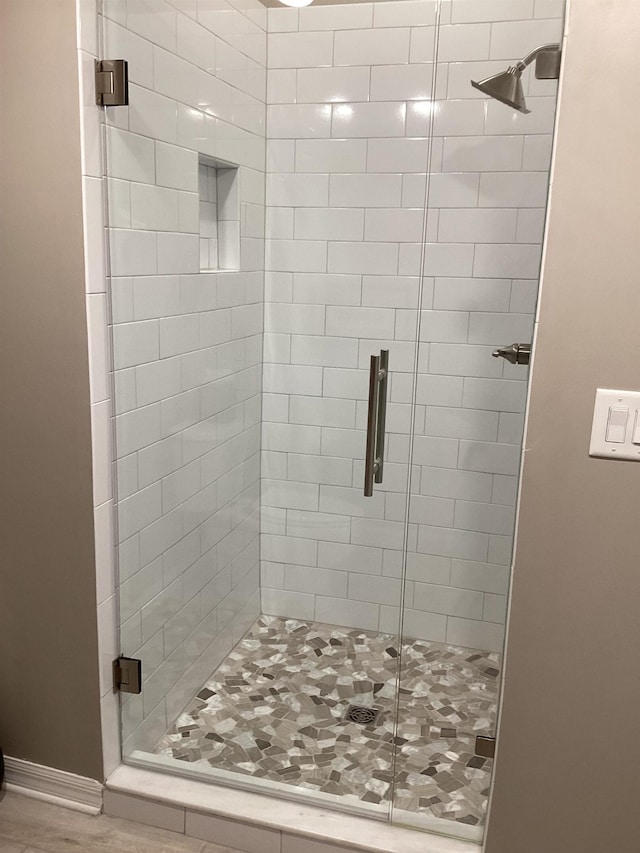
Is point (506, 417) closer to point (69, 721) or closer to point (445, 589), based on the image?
point (445, 589)

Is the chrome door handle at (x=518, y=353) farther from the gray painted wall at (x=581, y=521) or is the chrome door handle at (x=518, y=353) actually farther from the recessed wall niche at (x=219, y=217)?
the recessed wall niche at (x=219, y=217)

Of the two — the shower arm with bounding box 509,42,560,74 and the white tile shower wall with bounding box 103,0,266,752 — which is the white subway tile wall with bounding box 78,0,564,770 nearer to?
the white tile shower wall with bounding box 103,0,266,752

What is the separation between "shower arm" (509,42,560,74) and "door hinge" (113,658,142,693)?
5.54 feet

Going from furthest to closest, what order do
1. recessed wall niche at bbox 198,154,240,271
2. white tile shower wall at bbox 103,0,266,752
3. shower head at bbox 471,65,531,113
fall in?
recessed wall niche at bbox 198,154,240,271 < white tile shower wall at bbox 103,0,266,752 < shower head at bbox 471,65,531,113

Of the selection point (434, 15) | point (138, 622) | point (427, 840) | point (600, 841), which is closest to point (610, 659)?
point (600, 841)

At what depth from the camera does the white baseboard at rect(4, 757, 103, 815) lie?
6.31 ft

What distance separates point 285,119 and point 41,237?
0.99 m

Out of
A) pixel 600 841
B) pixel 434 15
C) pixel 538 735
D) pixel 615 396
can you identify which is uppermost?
pixel 434 15

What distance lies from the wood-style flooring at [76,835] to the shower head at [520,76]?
6.27 ft

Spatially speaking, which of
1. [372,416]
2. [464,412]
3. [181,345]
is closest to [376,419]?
[372,416]

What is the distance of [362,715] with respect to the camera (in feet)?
7.35

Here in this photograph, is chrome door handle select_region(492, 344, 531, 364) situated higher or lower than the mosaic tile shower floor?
higher

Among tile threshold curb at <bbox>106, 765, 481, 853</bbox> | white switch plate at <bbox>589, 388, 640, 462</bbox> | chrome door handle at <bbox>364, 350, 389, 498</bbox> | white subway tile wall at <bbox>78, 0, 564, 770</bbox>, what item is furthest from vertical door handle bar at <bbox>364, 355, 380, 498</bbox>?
tile threshold curb at <bbox>106, 765, 481, 853</bbox>

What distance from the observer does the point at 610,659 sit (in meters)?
1.52
